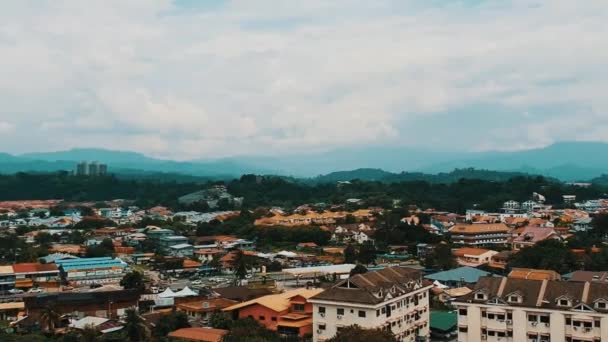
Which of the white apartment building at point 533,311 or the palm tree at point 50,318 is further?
the palm tree at point 50,318

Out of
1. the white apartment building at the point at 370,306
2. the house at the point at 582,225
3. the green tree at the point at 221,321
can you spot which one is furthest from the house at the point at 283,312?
the house at the point at 582,225

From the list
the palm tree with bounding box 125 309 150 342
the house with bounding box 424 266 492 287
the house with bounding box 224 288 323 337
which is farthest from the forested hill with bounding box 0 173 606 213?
the palm tree with bounding box 125 309 150 342

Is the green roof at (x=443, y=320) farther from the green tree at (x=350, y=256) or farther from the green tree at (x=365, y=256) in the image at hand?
the green tree at (x=350, y=256)

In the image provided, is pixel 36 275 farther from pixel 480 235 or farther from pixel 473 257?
pixel 480 235

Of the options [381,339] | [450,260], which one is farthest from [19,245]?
[381,339]

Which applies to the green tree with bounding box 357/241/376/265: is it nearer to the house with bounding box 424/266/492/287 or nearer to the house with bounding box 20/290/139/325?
the house with bounding box 424/266/492/287

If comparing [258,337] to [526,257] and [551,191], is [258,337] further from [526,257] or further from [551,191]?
[551,191]

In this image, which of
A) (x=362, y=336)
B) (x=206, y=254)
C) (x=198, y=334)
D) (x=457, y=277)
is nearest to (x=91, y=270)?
(x=206, y=254)

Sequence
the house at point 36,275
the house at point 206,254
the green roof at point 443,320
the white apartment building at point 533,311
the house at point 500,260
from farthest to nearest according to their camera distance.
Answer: the house at point 206,254 → the house at point 500,260 → the house at point 36,275 → the green roof at point 443,320 → the white apartment building at point 533,311
